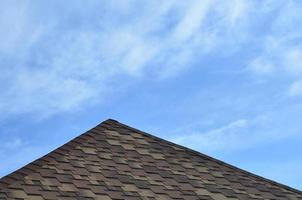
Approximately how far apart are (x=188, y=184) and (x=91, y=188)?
2244mm

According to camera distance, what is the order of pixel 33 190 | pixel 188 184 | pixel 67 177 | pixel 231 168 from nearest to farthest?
pixel 33 190, pixel 67 177, pixel 188 184, pixel 231 168

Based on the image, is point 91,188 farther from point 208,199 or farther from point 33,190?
point 208,199

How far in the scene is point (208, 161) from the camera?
13508 mm

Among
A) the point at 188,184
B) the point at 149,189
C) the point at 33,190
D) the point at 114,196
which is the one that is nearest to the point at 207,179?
the point at 188,184

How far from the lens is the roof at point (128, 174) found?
1014cm

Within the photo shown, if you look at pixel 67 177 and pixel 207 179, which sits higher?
pixel 207 179

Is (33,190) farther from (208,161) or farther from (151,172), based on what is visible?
(208,161)

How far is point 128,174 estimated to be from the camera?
11.4 metres

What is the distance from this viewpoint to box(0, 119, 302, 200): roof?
1014cm

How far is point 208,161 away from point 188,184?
2.03 meters

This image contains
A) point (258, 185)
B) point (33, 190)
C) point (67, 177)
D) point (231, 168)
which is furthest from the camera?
point (231, 168)

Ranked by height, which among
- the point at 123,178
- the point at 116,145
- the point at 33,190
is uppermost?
the point at 116,145

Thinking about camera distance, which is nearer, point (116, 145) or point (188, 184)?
point (188, 184)

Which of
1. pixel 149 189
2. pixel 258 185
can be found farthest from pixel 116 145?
pixel 258 185
